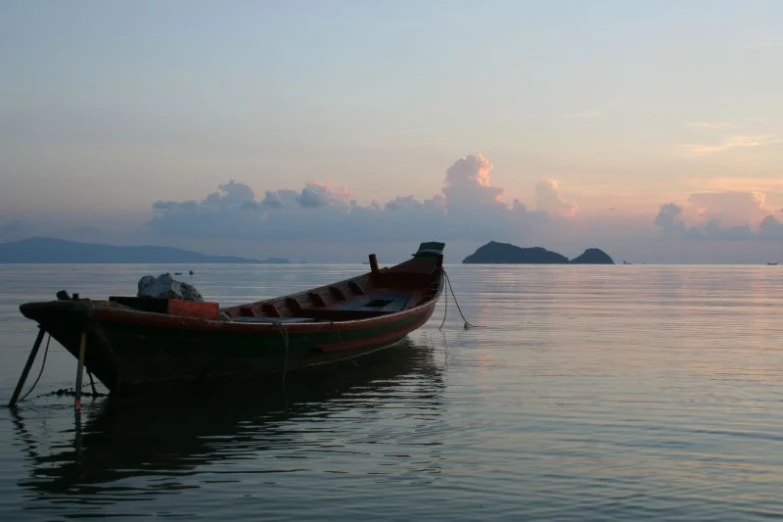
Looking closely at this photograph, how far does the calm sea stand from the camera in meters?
8.65

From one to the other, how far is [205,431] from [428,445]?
3.56 metres

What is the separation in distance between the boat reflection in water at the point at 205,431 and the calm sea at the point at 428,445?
0.14 ft

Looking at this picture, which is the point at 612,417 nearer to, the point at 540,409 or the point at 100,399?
the point at 540,409

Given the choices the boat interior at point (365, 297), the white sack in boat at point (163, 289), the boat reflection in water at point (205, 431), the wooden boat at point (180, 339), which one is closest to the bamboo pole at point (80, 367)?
the wooden boat at point (180, 339)

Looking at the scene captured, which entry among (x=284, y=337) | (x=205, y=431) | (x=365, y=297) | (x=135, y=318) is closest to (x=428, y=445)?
(x=205, y=431)

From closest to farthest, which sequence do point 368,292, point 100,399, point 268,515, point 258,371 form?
point 268,515 < point 100,399 < point 258,371 < point 368,292

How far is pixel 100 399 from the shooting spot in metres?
15.1

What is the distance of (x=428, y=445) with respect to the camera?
37.4 feet

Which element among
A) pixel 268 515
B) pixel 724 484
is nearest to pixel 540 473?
pixel 724 484

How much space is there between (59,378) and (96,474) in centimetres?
865

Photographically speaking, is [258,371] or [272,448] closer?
[272,448]

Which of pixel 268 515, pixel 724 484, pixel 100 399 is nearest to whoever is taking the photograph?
pixel 268 515

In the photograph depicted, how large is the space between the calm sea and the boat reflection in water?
42 mm

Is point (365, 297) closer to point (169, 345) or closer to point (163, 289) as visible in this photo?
point (163, 289)
